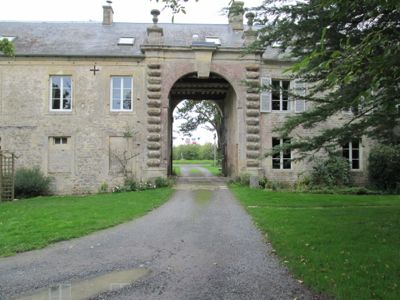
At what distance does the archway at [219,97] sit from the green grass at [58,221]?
838 cm

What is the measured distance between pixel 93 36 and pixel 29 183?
28.3ft

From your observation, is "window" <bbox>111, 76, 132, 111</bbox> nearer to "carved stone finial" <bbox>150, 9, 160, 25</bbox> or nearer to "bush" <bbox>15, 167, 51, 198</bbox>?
"carved stone finial" <bbox>150, 9, 160, 25</bbox>

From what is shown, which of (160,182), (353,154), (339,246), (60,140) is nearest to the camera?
→ (339,246)

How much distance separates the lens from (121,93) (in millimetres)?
19609

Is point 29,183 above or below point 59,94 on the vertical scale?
below

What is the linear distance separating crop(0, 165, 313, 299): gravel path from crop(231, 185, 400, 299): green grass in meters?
0.31

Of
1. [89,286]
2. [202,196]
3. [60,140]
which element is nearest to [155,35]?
[60,140]

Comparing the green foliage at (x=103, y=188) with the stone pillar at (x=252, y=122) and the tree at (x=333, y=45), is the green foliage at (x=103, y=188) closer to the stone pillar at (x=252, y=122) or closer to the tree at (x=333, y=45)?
the stone pillar at (x=252, y=122)

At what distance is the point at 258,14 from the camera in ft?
26.1

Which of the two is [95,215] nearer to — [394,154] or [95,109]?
[95,109]

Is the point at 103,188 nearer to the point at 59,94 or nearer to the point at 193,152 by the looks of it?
the point at 59,94

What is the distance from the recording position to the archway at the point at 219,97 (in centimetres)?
2146

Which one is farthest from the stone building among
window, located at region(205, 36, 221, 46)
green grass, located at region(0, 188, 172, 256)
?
green grass, located at region(0, 188, 172, 256)

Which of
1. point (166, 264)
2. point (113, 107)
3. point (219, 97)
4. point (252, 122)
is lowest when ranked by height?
point (166, 264)
